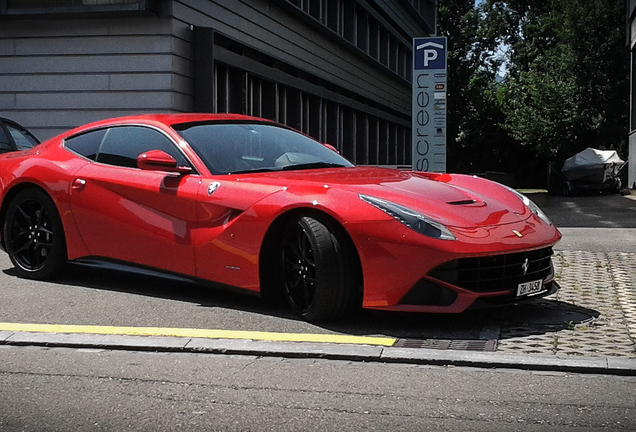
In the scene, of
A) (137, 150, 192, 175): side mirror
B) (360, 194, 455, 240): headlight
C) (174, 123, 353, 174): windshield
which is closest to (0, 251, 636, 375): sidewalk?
(360, 194, 455, 240): headlight

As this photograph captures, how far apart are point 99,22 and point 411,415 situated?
13.9m

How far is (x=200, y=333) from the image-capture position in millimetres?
5766

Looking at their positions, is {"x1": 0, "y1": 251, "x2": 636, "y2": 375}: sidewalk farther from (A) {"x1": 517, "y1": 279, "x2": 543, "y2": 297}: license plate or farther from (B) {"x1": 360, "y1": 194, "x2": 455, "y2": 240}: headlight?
(B) {"x1": 360, "y1": 194, "x2": 455, "y2": 240}: headlight

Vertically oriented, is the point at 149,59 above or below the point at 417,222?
above

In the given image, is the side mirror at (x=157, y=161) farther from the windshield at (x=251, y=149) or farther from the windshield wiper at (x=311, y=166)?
the windshield wiper at (x=311, y=166)

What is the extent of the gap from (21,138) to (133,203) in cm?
755

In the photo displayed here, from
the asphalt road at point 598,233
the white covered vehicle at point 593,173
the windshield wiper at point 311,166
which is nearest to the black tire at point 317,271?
the windshield wiper at point 311,166

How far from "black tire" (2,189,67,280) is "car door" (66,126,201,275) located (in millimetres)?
308

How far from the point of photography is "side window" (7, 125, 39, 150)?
13641 mm

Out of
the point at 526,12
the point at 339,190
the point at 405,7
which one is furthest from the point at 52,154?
the point at 526,12

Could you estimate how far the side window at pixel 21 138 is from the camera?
13641 millimetres

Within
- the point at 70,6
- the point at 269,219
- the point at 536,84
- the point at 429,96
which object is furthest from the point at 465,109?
the point at 269,219

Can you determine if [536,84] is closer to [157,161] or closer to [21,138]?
[21,138]

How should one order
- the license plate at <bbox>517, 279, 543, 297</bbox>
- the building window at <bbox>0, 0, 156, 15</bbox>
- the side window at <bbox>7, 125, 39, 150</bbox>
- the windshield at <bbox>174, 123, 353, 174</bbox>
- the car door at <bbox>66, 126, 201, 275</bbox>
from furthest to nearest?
1. the building window at <bbox>0, 0, 156, 15</bbox>
2. the side window at <bbox>7, 125, 39, 150</bbox>
3. the windshield at <bbox>174, 123, 353, 174</bbox>
4. the car door at <bbox>66, 126, 201, 275</bbox>
5. the license plate at <bbox>517, 279, 543, 297</bbox>
